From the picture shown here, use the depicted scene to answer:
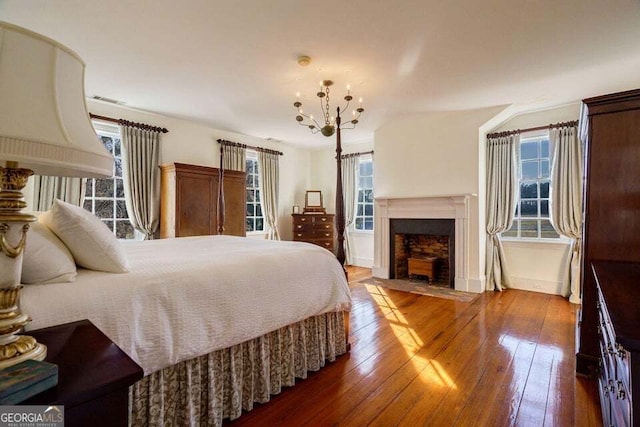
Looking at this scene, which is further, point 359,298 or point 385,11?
point 359,298

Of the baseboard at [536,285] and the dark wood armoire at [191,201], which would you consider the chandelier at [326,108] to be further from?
the baseboard at [536,285]

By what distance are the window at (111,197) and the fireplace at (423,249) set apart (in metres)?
4.00

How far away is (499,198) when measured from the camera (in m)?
4.20

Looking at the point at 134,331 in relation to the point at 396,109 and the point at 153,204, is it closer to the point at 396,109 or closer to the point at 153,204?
the point at 153,204

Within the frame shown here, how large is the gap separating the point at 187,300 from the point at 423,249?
14.0 ft

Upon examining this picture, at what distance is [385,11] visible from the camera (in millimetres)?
2031

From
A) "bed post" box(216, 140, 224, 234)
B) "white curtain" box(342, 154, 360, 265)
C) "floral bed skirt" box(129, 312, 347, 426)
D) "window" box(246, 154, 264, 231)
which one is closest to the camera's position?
"floral bed skirt" box(129, 312, 347, 426)

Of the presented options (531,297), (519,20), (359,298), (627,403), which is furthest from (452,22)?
(531,297)

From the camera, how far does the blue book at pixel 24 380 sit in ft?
1.73

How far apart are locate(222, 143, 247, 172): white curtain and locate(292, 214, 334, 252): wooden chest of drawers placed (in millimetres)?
1410

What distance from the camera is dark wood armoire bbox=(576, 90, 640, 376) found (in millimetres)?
1774

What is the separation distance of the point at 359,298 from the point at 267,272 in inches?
94.6

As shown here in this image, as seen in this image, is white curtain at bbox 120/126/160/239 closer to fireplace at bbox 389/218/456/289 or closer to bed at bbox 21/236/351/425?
bed at bbox 21/236/351/425

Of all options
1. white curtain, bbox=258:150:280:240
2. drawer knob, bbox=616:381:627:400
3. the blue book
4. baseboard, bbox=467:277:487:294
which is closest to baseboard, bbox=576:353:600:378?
drawer knob, bbox=616:381:627:400
